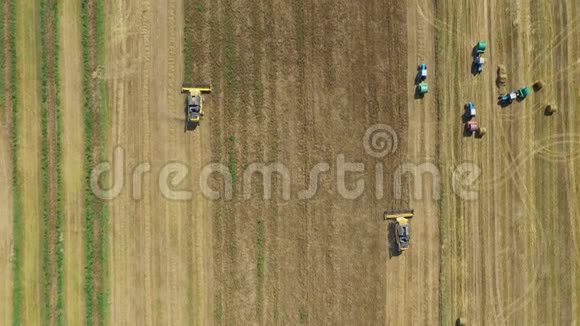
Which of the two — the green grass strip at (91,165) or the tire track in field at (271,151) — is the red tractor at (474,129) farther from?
the green grass strip at (91,165)

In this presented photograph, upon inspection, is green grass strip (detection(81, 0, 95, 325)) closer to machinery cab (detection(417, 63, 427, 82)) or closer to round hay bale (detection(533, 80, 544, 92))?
machinery cab (detection(417, 63, 427, 82))

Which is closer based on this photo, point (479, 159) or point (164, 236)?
point (164, 236)

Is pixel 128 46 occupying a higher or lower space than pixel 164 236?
higher

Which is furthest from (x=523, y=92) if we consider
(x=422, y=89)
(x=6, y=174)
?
(x=6, y=174)

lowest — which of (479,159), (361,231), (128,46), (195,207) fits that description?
(361,231)

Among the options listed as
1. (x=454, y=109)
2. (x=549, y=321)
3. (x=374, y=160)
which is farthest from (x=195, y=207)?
(x=549, y=321)

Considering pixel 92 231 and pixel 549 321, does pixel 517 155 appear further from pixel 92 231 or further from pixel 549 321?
pixel 92 231

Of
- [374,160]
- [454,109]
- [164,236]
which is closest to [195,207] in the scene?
[164,236]
